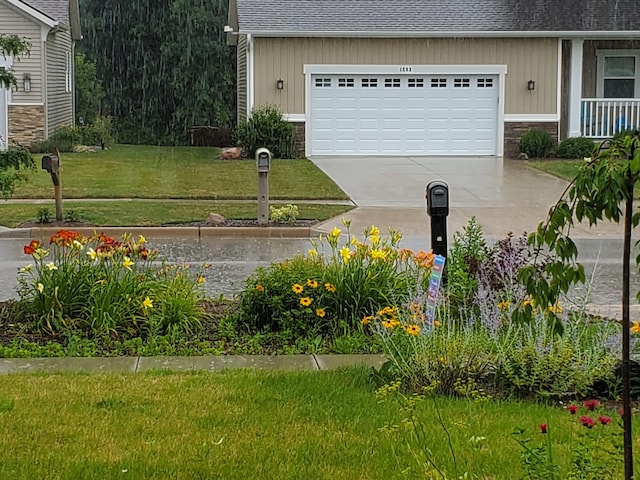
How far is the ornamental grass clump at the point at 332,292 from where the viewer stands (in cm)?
777

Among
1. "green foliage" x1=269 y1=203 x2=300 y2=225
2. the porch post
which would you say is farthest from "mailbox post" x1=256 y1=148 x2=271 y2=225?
the porch post

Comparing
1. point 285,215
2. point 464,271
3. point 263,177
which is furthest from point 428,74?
point 464,271

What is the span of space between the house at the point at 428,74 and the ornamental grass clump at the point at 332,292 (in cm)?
1942

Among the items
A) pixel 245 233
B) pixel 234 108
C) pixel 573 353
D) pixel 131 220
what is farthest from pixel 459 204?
pixel 234 108

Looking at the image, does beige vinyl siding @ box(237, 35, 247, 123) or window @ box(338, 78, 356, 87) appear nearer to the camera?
window @ box(338, 78, 356, 87)

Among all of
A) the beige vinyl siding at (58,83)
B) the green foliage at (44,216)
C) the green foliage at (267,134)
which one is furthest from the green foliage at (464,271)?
the beige vinyl siding at (58,83)

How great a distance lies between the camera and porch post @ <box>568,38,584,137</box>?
27.8 meters

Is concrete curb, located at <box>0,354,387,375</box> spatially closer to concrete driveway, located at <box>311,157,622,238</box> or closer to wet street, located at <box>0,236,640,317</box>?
wet street, located at <box>0,236,640,317</box>

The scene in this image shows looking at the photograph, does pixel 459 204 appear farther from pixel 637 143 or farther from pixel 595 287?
pixel 637 143

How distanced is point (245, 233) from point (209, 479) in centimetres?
1012

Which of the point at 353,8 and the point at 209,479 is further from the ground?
the point at 353,8

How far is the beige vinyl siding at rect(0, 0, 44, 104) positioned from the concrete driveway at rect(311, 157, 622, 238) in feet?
27.3

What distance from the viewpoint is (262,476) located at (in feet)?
14.8

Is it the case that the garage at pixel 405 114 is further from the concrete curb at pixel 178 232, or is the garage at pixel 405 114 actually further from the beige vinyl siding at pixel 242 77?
the concrete curb at pixel 178 232
